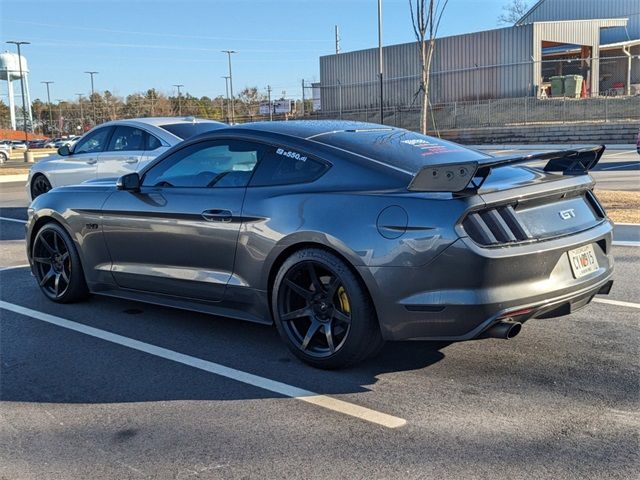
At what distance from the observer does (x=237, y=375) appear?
4129 millimetres

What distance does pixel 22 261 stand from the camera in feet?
25.6

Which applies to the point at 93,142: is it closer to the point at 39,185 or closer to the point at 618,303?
the point at 39,185

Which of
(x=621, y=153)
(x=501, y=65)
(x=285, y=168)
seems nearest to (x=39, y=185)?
(x=285, y=168)

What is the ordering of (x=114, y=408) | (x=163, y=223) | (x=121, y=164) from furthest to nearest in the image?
(x=121, y=164) → (x=163, y=223) → (x=114, y=408)

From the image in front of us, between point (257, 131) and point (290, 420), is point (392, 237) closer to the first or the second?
point (290, 420)

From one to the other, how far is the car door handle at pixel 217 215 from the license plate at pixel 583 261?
2.16 m

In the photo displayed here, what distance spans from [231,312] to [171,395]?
33.8 inches

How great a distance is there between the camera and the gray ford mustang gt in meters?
3.62

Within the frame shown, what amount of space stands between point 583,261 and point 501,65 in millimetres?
34304

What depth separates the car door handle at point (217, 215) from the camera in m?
4.47

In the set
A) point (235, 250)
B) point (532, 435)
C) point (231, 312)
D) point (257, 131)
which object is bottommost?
point (532, 435)

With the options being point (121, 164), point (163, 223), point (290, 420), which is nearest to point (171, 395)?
point (290, 420)

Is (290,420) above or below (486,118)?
below

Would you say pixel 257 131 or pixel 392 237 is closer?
pixel 392 237
